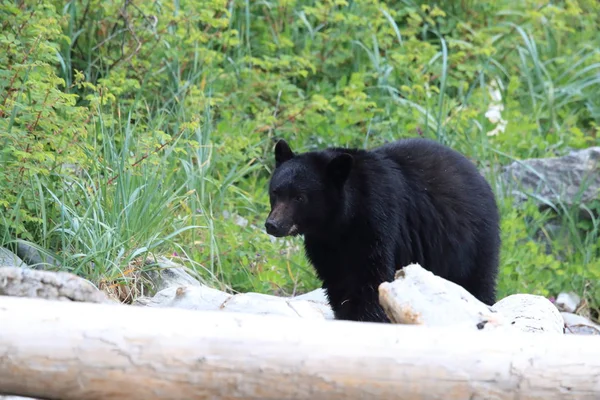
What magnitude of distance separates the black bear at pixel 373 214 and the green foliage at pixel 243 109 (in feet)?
2.97

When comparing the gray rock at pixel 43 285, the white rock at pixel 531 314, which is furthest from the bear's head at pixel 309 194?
the gray rock at pixel 43 285

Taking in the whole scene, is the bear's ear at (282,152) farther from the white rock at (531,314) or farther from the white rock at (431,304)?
the white rock at (431,304)

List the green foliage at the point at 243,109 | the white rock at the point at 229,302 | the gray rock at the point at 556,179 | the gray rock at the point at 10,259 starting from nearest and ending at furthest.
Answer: the white rock at the point at 229,302
the gray rock at the point at 10,259
the green foliage at the point at 243,109
the gray rock at the point at 556,179

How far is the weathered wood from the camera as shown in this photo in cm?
313

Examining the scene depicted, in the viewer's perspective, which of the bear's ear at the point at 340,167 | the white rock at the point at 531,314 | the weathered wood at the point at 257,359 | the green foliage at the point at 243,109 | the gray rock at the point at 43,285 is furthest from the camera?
the green foliage at the point at 243,109

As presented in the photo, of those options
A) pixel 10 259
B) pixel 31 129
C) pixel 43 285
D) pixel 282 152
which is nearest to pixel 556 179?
pixel 282 152

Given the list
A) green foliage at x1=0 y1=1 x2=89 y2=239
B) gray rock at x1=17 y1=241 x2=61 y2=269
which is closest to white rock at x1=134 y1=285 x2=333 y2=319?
gray rock at x1=17 y1=241 x2=61 y2=269

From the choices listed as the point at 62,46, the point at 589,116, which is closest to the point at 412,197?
the point at 62,46

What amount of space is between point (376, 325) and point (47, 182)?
3.13 meters

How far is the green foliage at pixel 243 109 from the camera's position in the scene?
5.79 meters

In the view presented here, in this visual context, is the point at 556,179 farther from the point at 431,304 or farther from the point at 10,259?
the point at 431,304

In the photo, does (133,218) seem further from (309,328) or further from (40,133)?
(309,328)

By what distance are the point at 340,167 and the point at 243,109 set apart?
122 inches

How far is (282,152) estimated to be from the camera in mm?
5473
